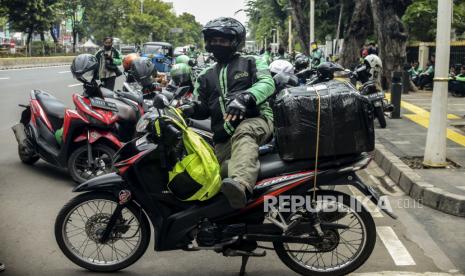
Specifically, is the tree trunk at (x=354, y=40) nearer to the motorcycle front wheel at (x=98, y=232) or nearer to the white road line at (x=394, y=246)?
the white road line at (x=394, y=246)

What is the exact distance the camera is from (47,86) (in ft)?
66.0

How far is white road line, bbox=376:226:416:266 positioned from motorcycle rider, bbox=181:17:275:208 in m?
1.31

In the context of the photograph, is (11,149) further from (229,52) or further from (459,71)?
(459,71)

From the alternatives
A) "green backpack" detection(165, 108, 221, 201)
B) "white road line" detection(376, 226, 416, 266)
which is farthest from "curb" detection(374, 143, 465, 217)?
"green backpack" detection(165, 108, 221, 201)

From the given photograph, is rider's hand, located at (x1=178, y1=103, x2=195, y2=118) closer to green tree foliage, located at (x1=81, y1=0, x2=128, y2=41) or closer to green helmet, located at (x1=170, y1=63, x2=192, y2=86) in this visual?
green helmet, located at (x1=170, y1=63, x2=192, y2=86)

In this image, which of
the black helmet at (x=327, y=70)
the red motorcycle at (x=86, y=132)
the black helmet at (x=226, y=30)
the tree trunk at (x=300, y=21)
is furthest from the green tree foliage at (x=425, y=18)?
the black helmet at (x=226, y=30)

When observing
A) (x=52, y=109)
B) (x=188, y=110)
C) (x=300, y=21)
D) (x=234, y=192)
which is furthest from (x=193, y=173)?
(x=300, y=21)

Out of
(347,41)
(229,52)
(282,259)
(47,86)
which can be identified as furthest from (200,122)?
(347,41)

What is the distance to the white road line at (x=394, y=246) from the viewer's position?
4560 mm

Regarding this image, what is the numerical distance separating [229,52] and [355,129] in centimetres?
105

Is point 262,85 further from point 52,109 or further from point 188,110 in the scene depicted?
point 52,109

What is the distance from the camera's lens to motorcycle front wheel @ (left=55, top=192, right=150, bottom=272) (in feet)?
13.9

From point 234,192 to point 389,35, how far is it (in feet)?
51.8

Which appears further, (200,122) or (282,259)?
(200,122)
